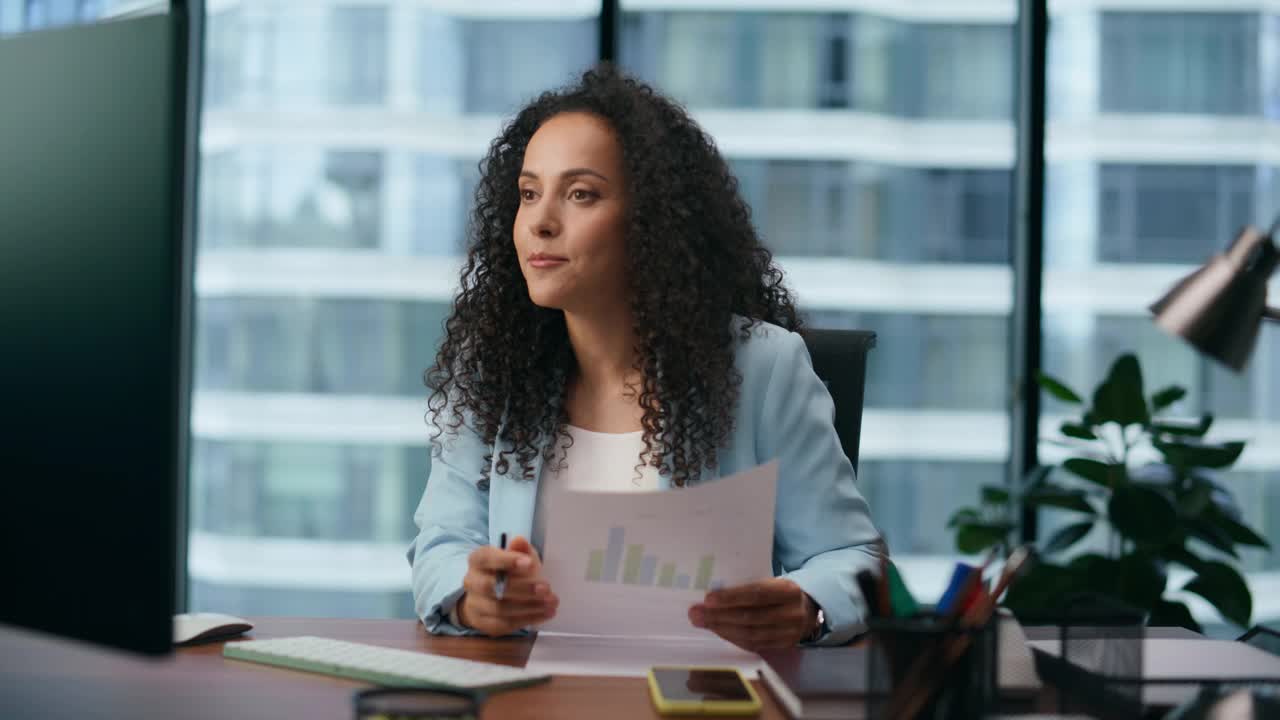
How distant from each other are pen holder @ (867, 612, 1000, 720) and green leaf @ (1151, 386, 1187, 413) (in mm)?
2304

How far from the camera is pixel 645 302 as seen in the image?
5.03ft

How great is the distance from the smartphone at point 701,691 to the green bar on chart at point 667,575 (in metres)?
0.09

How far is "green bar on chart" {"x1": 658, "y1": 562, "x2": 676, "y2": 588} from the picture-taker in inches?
43.7

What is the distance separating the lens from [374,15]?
3.42 metres

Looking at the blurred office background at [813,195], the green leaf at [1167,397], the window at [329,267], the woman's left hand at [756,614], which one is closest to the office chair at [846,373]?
the woman's left hand at [756,614]

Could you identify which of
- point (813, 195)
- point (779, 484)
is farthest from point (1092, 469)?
point (779, 484)

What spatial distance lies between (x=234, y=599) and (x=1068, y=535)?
94.8 inches

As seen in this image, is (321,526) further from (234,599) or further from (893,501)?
(893,501)

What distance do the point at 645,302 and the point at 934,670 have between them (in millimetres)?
831

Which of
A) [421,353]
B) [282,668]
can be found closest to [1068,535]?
[421,353]

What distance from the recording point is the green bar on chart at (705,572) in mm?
1116

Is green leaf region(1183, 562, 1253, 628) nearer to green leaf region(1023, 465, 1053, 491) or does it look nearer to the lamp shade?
green leaf region(1023, 465, 1053, 491)

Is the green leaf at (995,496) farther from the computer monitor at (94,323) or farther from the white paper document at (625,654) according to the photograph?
the computer monitor at (94,323)

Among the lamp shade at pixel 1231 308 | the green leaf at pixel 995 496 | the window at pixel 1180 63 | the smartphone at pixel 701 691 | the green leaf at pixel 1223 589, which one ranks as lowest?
the green leaf at pixel 1223 589
